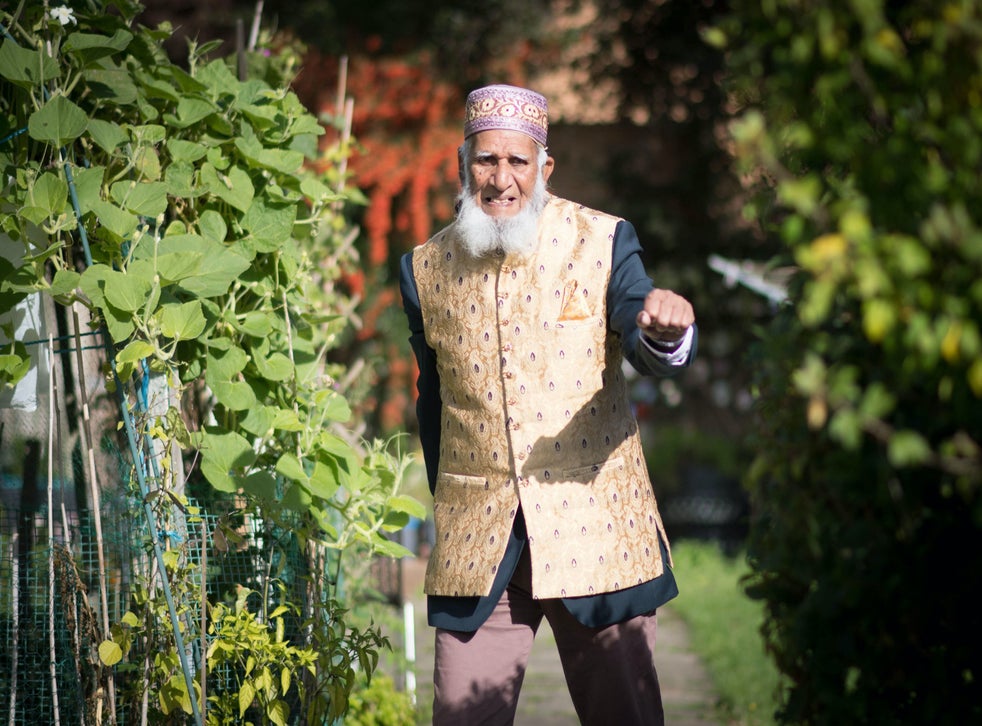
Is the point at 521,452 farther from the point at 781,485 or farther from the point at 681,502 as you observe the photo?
the point at 681,502

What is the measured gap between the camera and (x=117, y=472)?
3158 mm

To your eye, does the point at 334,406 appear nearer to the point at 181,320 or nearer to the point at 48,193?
the point at 181,320

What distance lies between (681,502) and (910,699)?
9485 mm

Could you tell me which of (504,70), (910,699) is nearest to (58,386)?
(910,699)

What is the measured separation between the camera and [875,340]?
144 cm

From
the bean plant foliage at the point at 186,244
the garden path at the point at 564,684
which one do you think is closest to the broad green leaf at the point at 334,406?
the bean plant foliage at the point at 186,244

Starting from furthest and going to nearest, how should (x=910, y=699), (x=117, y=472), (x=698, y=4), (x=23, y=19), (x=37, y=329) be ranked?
(x=698, y=4), (x=117, y=472), (x=37, y=329), (x=23, y=19), (x=910, y=699)

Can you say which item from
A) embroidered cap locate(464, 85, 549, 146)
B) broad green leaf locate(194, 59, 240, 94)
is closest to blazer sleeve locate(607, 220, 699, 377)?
embroidered cap locate(464, 85, 549, 146)

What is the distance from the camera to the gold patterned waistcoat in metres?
2.54

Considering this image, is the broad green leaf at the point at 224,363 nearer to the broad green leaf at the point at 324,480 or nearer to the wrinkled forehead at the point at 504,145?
the broad green leaf at the point at 324,480

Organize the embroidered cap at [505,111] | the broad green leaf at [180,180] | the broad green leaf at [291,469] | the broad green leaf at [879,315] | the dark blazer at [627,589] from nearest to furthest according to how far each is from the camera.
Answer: the broad green leaf at [879,315] < the dark blazer at [627,589] < the embroidered cap at [505,111] < the broad green leaf at [291,469] < the broad green leaf at [180,180]

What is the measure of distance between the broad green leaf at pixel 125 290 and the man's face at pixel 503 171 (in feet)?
2.67

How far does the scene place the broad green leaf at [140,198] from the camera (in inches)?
108

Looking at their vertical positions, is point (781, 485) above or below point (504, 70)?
below
